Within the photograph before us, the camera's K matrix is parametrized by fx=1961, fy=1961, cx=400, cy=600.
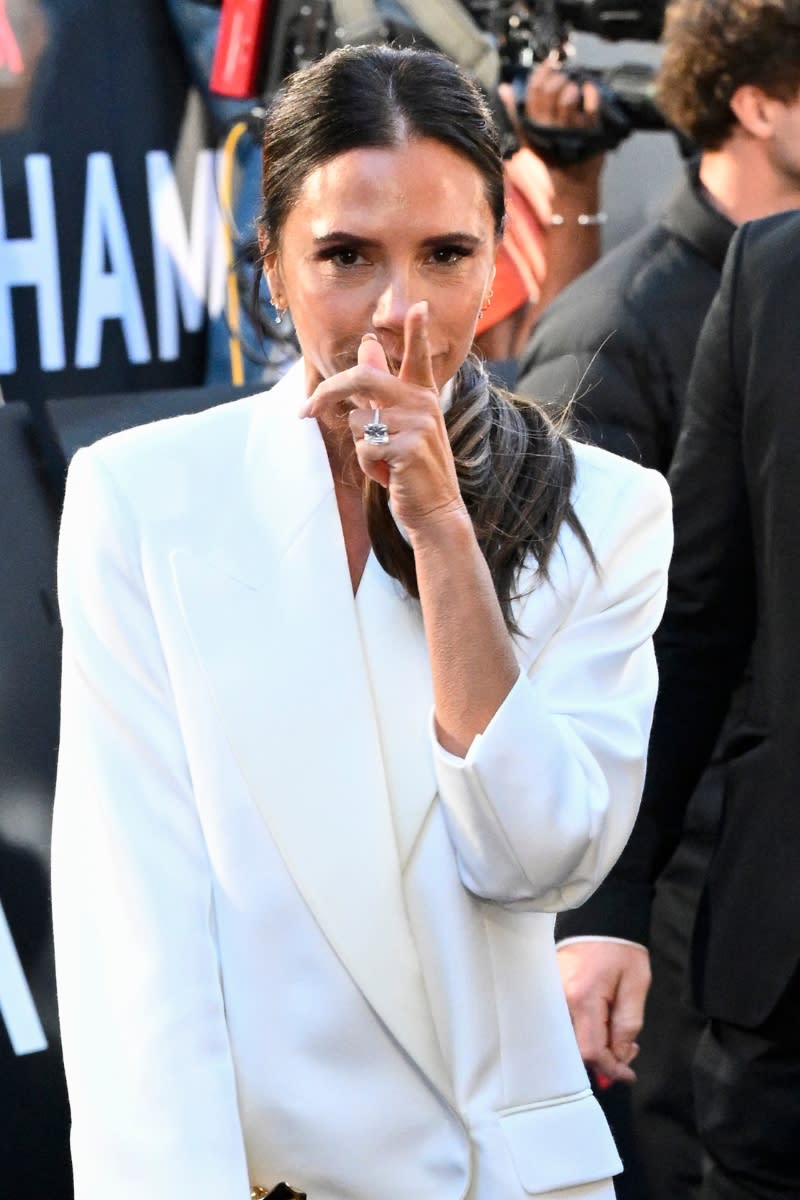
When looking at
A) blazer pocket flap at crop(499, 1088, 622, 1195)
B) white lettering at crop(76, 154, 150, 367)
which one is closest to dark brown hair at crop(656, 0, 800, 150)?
white lettering at crop(76, 154, 150, 367)

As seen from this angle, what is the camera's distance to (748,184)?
3066 mm

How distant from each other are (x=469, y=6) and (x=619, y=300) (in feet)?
3.83

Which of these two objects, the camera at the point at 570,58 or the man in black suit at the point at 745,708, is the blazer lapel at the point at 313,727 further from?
the camera at the point at 570,58

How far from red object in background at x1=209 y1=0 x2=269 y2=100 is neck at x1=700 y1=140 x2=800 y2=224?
877 millimetres

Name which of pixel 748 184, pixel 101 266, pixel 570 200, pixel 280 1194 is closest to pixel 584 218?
pixel 570 200

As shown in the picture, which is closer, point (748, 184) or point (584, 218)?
point (748, 184)

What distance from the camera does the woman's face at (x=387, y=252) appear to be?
160 centimetres

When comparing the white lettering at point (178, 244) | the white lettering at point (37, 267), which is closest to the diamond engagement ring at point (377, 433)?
the white lettering at point (37, 267)

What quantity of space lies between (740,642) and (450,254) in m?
0.75

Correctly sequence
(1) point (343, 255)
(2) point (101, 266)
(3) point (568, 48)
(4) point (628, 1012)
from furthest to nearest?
(3) point (568, 48)
(2) point (101, 266)
(4) point (628, 1012)
(1) point (343, 255)

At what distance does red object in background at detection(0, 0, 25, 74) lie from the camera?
3.24 meters

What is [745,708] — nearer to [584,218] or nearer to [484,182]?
[484,182]

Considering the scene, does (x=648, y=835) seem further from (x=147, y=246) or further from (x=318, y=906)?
(x=147, y=246)

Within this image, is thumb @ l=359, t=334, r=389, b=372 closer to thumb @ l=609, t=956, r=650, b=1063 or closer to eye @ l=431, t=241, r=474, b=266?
eye @ l=431, t=241, r=474, b=266
